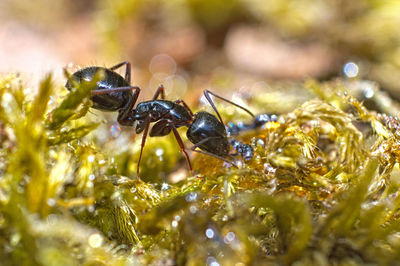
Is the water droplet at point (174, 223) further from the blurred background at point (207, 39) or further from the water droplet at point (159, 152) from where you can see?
the blurred background at point (207, 39)

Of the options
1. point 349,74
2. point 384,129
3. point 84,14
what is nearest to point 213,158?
point 384,129

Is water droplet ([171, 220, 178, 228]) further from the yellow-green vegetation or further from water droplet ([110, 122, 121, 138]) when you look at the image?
water droplet ([110, 122, 121, 138])

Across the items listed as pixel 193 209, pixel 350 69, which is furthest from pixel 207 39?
pixel 193 209

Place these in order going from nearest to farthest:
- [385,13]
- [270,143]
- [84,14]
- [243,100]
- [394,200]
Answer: [394,200], [270,143], [243,100], [385,13], [84,14]

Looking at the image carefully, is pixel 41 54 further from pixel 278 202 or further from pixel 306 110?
pixel 278 202

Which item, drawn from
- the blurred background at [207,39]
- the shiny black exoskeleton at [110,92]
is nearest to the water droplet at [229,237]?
the shiny black exoskeleton at [110,92]

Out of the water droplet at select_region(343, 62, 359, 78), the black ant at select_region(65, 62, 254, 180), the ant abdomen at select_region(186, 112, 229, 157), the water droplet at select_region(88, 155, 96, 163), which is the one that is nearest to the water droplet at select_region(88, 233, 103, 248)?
the water droplet at select_region(88, 155, 96, 163)

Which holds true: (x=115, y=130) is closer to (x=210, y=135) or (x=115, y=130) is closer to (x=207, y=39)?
(x=210, y=135)
